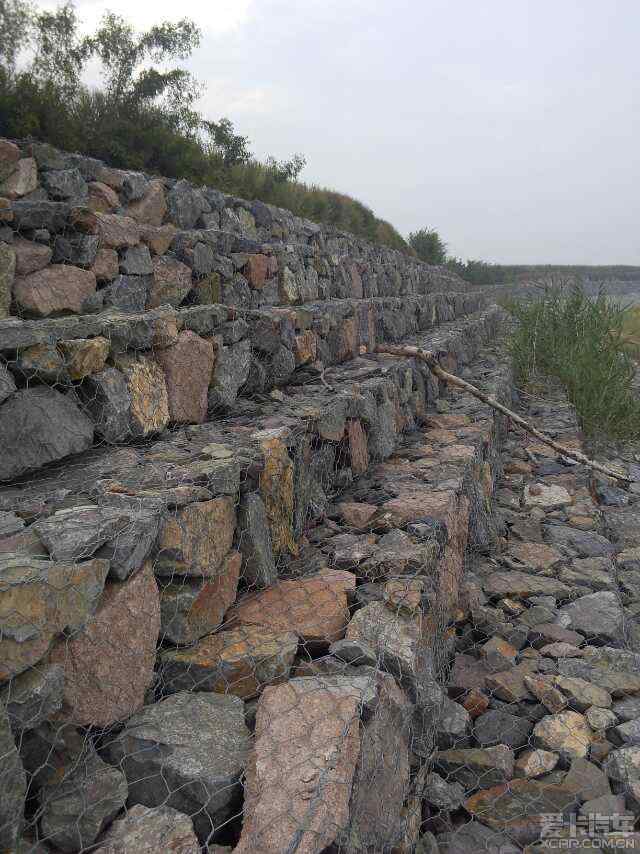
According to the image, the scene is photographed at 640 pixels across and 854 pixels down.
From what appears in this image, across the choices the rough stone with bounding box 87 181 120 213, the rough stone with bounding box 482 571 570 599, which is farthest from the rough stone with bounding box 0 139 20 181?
the rough stone with bounding box 482 571 570 599

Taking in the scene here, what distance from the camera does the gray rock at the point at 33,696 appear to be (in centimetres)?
136

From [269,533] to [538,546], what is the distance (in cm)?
227

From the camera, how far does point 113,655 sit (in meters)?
1.64

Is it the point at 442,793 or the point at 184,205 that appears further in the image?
the point at 184,205

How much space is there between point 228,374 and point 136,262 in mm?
817

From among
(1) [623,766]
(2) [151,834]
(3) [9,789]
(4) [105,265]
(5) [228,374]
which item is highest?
(4) [105,265]

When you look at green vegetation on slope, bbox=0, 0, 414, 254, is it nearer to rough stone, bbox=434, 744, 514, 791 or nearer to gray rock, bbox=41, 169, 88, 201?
gray rock, bbox=41, 169, 88, 201

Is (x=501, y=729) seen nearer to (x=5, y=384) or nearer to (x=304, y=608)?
(x=304, y=608)

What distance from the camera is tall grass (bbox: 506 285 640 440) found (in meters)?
6.60

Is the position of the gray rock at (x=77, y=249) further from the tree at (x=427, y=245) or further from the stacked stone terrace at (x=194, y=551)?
the tree at (x=427, y=245)

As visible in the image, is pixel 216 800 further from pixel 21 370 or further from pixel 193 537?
pixel 21 370

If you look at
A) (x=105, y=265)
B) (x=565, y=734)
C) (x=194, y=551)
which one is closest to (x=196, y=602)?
(x=194, y=551)

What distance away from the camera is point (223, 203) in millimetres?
5461

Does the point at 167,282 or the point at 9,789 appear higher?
the point at 167,282
